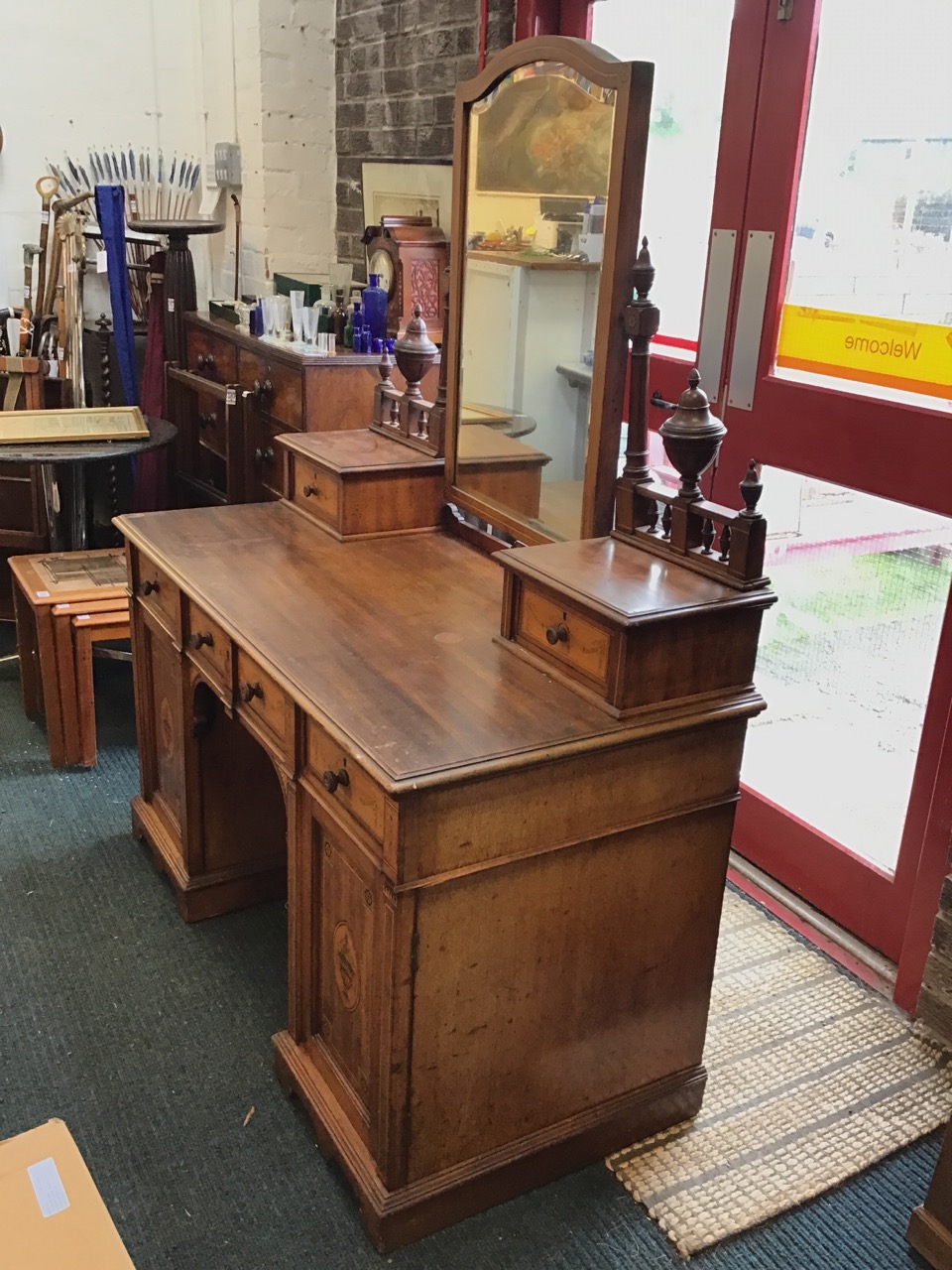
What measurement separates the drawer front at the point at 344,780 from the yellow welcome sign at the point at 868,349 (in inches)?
49.2

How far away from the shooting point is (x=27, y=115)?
400cm

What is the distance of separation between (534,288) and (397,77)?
1781 mm

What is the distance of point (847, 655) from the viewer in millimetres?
2379

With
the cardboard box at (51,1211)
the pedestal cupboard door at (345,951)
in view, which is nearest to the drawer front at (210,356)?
the pedestal cupboard door at (345,951)

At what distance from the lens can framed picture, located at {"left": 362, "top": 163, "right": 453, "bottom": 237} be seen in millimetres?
3168

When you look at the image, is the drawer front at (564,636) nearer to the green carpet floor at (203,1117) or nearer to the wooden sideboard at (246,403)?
the green carpet floor at (203,1117)

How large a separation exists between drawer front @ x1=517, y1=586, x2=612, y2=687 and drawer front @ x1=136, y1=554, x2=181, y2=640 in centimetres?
78

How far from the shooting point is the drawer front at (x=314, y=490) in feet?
7.40

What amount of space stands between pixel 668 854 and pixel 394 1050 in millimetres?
487

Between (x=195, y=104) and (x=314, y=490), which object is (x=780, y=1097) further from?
(x=195, y=104)

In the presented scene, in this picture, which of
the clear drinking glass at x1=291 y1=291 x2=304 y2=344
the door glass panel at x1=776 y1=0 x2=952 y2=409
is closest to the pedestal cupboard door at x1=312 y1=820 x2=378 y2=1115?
the door glass panel at x1=776 y1=0 x2=952 y2=409

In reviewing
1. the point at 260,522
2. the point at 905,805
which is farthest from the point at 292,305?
the point at 905,805

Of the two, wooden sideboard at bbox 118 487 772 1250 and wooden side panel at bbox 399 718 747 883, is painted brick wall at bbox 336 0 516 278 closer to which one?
wooden sideboard at bbox 118 487 772 1250

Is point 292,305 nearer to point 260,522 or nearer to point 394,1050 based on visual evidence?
point 260,522
